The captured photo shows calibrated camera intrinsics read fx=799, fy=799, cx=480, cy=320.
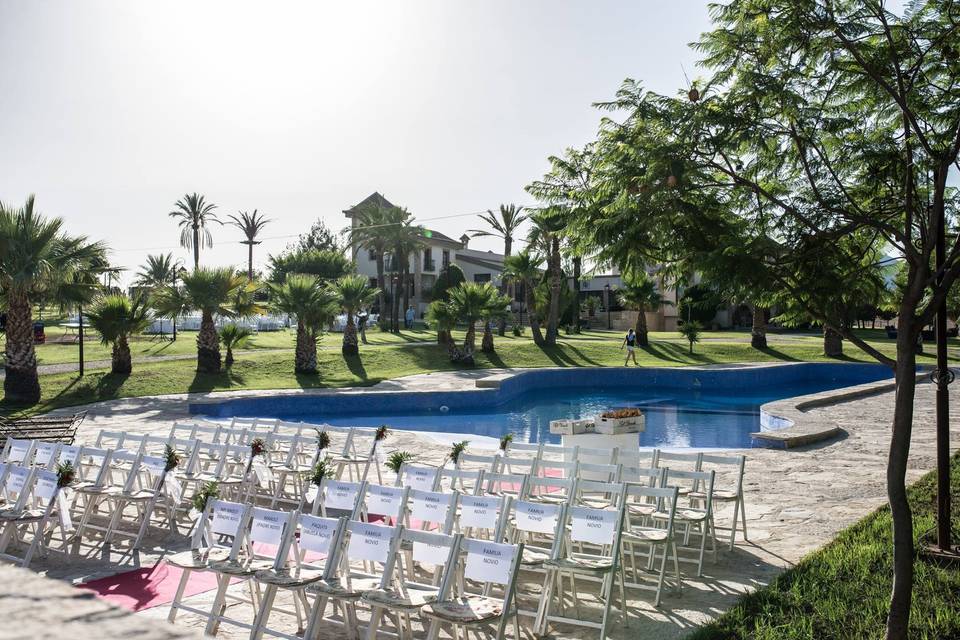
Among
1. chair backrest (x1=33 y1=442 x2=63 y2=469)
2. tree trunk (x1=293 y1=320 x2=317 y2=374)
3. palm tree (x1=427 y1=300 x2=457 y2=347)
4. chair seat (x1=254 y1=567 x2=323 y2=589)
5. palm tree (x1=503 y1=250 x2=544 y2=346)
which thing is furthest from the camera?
palm tree (x1=503 y1=250 x2=544 y2=346)

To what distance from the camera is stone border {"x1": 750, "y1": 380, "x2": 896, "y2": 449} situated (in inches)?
499

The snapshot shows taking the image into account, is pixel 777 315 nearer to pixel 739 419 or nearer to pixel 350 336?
pixel 739 419

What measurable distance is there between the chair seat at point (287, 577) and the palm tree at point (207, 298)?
18.8 m

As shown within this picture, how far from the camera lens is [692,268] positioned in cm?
556

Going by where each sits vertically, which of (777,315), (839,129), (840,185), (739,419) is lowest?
(739,419)

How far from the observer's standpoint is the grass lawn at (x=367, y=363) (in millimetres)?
20859

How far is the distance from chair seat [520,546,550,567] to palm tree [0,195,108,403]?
50.2 ft

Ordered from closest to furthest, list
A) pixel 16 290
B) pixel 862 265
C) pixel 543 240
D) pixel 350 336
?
pixel 862 265, pixel 16 290, pixel 350 336, pixel 543 240

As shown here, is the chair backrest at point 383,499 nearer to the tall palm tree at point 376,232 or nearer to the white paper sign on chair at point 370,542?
the white paper sign on chair at point 370,542

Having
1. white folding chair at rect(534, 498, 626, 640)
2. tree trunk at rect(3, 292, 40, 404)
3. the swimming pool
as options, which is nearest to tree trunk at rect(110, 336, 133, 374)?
tree trunk at rect(3, 292, 40, 404)

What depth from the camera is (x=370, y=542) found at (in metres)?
5.18

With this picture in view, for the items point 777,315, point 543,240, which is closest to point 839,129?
point 777,315

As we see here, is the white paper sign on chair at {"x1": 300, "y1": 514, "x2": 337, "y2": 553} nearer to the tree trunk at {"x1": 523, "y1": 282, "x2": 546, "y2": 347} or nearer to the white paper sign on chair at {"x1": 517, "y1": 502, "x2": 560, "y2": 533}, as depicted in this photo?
the white paper sign on chair at {"x1": 517, "y1": 502, "x2": 560, "y2": 533}

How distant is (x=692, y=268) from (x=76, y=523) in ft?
21.4
